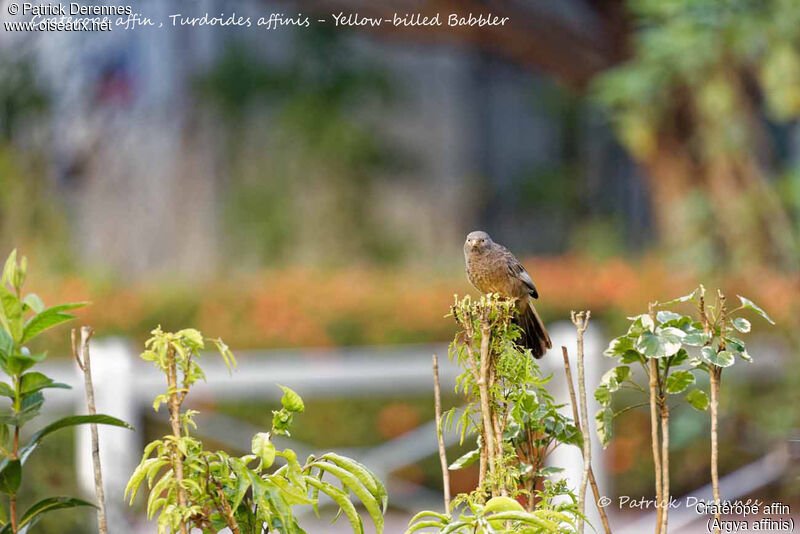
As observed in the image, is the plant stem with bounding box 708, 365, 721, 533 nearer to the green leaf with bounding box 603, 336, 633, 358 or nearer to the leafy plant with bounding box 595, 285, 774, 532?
the leafy plant with bounding box 595, 285, 774, 532

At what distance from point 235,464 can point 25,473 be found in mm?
2872

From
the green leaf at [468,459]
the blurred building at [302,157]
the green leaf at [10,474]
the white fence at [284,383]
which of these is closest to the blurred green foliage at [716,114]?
the white fence at [284,383]

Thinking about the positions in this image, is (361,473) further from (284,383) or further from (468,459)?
(284,383)

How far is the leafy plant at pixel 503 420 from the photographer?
130 cm

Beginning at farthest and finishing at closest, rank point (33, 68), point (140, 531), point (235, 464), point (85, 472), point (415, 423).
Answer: point (33, 68) < point (415, 423) < point (140, 531) < point (85, 472) < point (235, 464)

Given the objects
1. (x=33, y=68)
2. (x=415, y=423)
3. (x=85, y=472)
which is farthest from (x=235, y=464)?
(x=33, y=68)

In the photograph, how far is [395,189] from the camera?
10297 mm

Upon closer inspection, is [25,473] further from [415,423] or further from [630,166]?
[630,166]

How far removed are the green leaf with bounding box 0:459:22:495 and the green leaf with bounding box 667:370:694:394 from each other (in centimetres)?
88

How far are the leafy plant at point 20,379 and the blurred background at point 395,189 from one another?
8.48ft

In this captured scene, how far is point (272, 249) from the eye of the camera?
986 centimetres

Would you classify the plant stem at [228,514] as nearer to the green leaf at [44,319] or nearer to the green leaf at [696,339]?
the green leaf at [44,319]

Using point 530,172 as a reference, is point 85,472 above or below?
below
